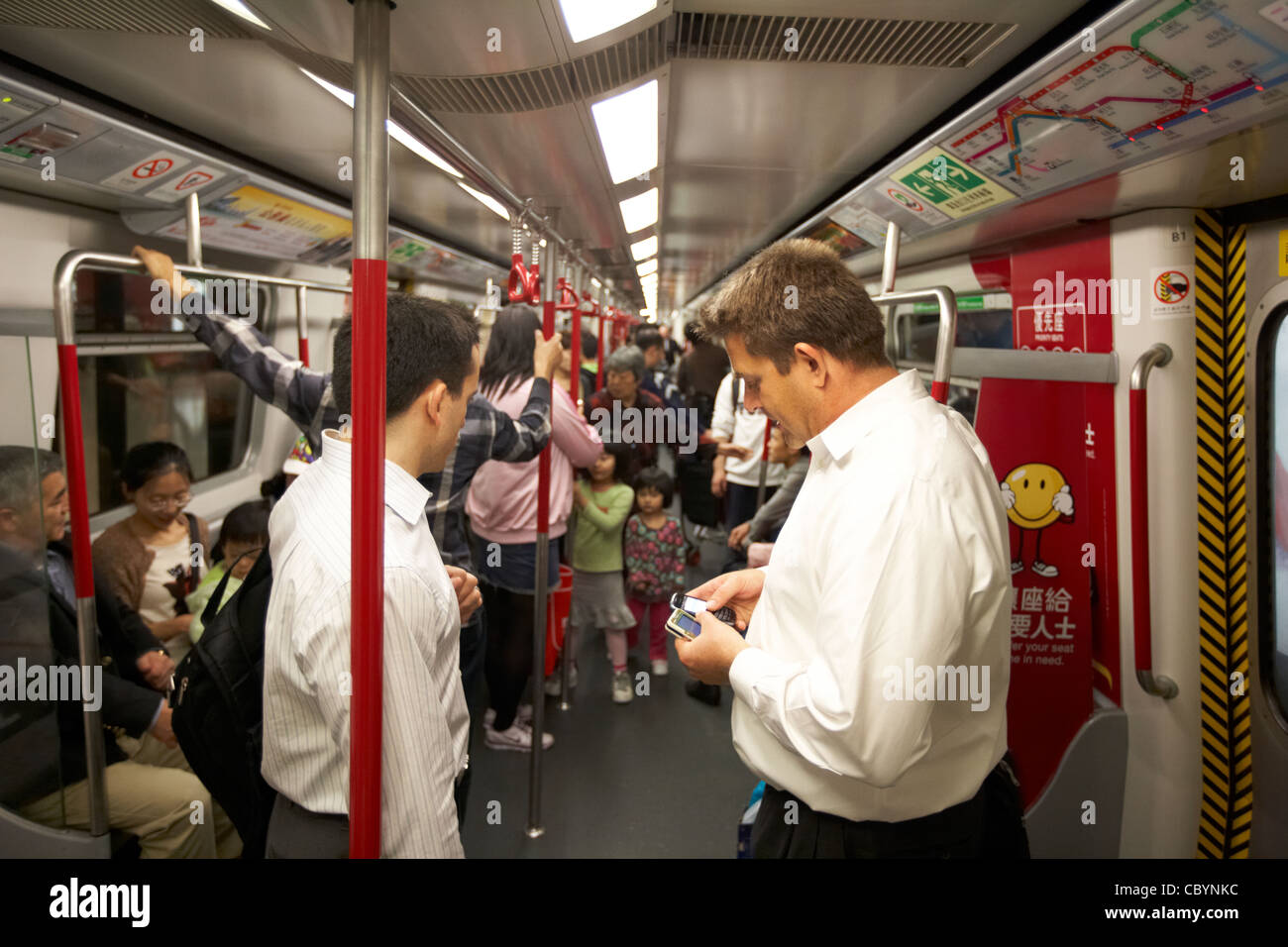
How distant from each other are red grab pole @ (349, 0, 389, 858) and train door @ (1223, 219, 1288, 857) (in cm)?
261

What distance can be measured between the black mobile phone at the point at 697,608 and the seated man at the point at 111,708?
5.08 ft

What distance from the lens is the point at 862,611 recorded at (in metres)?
1.22

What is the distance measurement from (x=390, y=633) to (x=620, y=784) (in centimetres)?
262

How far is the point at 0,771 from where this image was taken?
83.6 inches

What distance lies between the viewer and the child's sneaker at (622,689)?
4.36 meters

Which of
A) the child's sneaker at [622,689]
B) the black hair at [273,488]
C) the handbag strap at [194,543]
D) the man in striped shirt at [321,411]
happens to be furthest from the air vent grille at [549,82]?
the black hair at [273,488]

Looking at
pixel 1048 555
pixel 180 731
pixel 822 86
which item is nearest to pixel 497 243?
pixel 822 86

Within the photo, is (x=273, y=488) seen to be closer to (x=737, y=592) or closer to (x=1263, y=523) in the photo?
(x=737, y=592)

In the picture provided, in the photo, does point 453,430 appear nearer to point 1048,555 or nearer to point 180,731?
point 180,731

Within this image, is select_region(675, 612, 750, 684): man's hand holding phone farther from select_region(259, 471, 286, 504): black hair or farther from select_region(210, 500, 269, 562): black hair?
select_region(259, 471, 286, 504): black hair

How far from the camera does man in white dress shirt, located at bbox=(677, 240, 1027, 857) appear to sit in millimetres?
1219

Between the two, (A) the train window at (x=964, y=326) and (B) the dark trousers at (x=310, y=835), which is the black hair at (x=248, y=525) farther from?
(A) the train window at (x=964, y=326)

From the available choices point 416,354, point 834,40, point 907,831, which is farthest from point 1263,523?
point 416,354
